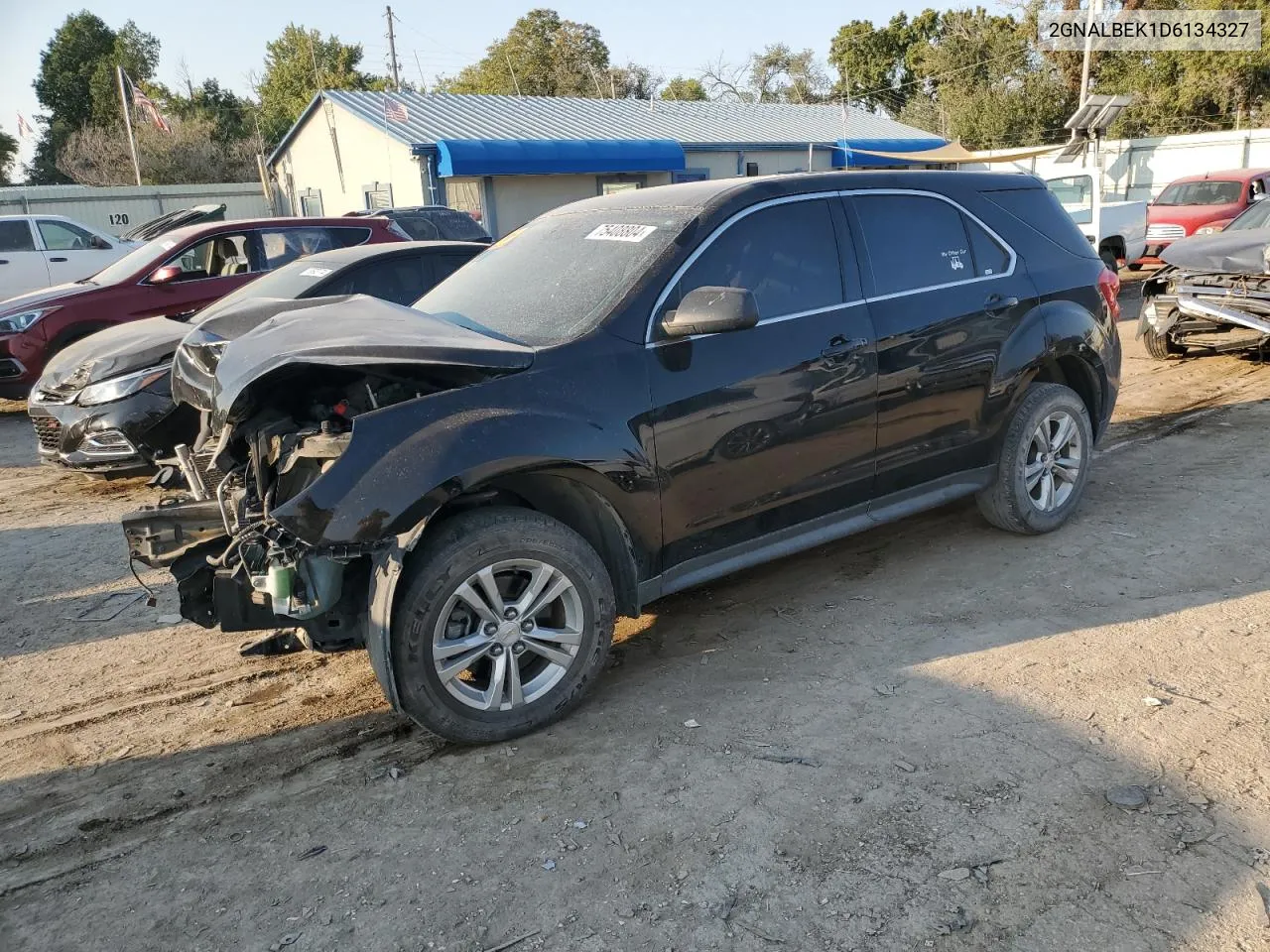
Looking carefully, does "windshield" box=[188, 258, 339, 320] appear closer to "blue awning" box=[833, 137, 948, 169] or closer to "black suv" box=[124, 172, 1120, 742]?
"black suv" box=[124, 172, 1120, 742]

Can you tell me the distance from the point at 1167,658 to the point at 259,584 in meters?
3.44

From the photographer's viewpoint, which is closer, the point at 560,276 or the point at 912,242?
the point at 560,276

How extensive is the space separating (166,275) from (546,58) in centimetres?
5108

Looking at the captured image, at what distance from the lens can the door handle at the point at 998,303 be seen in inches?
191

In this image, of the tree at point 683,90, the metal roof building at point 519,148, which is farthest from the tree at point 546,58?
the metal roof building at point 519,148

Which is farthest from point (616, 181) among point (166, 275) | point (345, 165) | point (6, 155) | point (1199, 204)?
point (6, 155)

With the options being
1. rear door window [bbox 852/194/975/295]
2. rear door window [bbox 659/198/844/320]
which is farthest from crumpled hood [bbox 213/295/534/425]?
rear door window [bbox 852/194/975/295]

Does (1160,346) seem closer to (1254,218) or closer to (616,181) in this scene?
(1254,218)

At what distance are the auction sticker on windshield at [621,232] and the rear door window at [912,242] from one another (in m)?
1.07

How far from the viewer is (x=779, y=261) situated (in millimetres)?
4227

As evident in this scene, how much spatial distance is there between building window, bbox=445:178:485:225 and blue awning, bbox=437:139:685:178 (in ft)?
2.93

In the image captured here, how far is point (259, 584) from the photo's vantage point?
3.29 m

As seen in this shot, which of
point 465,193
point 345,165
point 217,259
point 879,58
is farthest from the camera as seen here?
point 879,58

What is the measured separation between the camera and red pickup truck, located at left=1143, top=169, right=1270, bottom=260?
16734 mm
